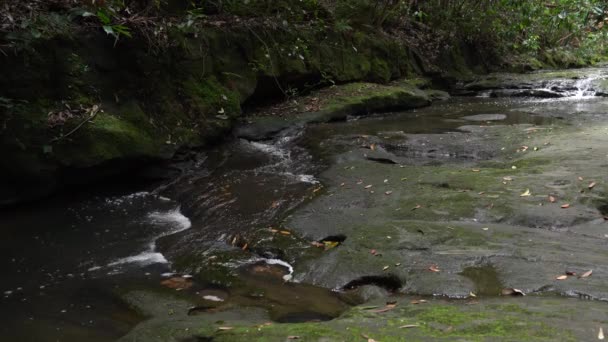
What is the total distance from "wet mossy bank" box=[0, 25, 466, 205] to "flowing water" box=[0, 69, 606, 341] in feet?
1.54

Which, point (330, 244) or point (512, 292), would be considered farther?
point (330, 244)

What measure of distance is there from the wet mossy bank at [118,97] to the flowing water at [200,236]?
18.5 inches

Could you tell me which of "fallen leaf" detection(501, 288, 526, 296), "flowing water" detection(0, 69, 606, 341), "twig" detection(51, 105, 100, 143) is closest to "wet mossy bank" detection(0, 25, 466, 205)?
"twig" detection(51, 105, 100, 143)

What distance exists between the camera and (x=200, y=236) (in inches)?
230

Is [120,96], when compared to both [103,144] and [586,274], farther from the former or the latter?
[586,274]

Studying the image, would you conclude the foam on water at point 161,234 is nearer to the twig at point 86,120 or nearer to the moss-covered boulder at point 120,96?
the moss-covered boulder at point 120,96

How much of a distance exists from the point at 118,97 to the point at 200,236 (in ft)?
10.4

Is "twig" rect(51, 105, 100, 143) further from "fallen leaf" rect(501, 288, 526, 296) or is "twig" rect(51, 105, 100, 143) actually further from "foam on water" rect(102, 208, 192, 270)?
"fallen leaf" rect(501, 288, 526, 296)

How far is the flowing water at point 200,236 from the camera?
4.25m

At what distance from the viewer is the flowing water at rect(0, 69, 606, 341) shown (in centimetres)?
425

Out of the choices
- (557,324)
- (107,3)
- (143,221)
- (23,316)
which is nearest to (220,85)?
(107,3)

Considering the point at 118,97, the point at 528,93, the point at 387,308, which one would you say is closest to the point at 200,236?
the point at 387,308

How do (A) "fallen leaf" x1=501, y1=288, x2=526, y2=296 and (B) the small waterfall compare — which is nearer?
(A) "fallen leaf" x1=501, y1=288, x2=526, y2=296

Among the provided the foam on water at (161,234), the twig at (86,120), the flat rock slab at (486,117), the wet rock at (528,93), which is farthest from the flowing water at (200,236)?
the wet rock at (528,93)
